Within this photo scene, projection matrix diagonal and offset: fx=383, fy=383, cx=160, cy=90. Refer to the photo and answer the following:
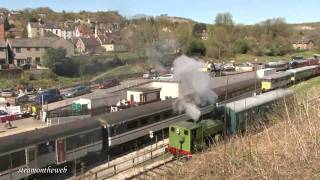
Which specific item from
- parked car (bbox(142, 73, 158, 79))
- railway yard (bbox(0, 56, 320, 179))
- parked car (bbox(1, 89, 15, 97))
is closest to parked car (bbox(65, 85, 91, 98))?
parked car (bbox(1, 89, 15, 97))

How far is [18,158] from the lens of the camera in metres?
16.5

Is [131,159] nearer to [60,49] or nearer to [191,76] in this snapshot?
[191,76]

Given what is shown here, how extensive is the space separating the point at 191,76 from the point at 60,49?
1469 inches

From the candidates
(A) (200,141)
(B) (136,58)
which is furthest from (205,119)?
(B) (136,58)

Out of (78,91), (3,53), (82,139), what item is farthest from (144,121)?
(3,53)

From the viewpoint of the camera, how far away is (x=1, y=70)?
5372cm

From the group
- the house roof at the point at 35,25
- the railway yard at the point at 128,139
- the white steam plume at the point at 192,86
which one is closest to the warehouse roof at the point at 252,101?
the railway yard at the point at 128,139

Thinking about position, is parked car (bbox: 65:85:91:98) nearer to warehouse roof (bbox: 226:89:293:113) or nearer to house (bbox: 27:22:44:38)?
warehouse roof (bbox: 226:89:293:113)

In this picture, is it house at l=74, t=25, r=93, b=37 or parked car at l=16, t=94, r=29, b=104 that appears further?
house at l=74, t=25, r=93, b=37

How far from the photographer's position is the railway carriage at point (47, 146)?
52.9 feet

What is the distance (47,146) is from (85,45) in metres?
61.7

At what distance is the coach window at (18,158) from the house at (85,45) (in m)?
59.6

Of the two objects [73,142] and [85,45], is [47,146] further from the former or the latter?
[85,45]

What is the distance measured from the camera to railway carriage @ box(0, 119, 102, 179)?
1611cm
